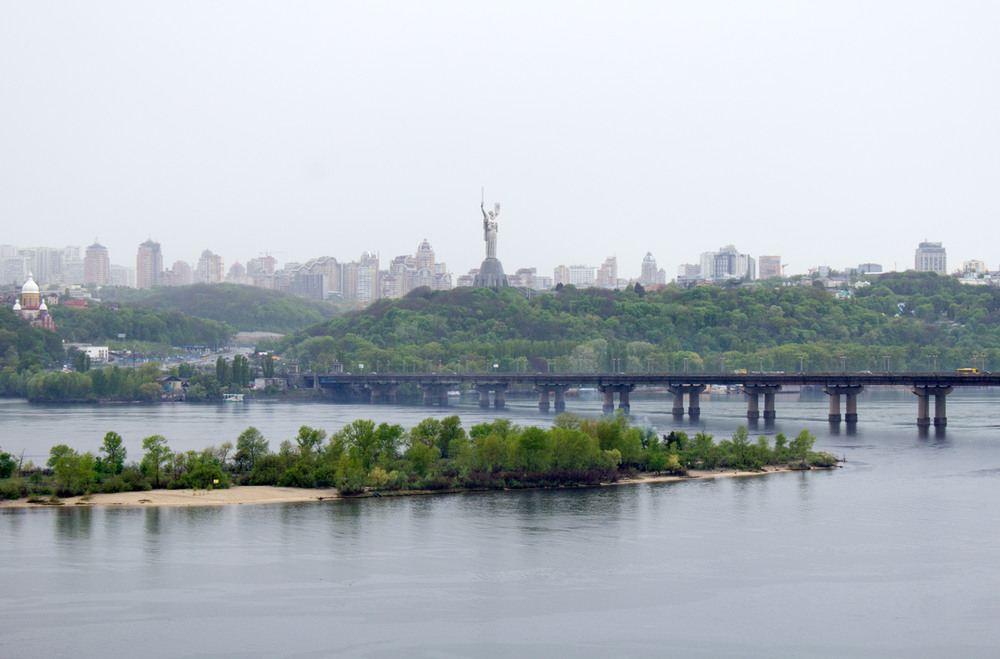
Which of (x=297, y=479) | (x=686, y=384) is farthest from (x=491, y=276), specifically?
(x=297, y=479)

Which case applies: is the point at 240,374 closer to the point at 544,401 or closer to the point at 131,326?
the point at 544,401

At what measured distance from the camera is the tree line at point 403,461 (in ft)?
108

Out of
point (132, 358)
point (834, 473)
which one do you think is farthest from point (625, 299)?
point (834, 473)

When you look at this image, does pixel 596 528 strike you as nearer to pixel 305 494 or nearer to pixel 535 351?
pixel 305 494

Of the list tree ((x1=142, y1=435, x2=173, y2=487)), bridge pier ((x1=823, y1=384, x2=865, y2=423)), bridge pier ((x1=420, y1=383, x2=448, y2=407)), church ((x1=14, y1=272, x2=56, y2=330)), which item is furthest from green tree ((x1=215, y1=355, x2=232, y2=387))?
tree ((x1=142, y1=435, x2=173, y2=487))

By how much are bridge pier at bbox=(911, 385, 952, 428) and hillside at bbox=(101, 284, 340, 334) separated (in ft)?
402

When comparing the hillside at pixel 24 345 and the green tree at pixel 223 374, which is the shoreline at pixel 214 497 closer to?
the green tree at pixel 223 374

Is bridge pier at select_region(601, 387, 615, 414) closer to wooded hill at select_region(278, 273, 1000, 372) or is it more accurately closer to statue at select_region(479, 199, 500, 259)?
wooded hill at select_region(278, 273, 1000, 372)

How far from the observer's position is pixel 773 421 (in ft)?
198

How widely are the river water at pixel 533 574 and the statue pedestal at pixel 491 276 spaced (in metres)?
93.4

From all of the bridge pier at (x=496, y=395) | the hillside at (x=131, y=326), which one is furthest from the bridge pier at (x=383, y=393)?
the hillside at (x=131, y=326)

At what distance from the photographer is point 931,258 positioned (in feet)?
640

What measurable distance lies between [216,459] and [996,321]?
9474 centimetres

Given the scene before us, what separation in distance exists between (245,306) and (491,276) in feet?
194
